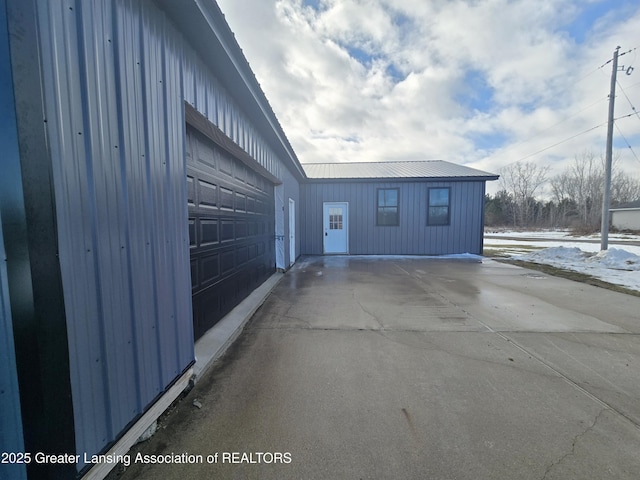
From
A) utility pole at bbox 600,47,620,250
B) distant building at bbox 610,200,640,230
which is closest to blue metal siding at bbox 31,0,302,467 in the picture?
utility pole at bbox 600,47,620,250

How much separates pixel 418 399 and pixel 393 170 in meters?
11.5

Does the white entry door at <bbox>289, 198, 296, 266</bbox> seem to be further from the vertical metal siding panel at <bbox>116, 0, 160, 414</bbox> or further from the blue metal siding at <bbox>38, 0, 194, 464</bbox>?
the vertical metal siding panel at <bbox>116, 0, 160, 414</bbox>

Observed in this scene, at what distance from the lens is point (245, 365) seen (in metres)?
2.63

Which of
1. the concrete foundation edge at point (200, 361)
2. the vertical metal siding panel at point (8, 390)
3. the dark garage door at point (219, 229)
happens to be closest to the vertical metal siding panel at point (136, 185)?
the concrete foundation edge at point (200, 361)

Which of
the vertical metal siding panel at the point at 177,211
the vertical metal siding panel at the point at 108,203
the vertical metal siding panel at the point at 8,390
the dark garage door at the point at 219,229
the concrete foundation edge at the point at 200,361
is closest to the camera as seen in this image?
the vertical metal siding panel at the point at 8,390

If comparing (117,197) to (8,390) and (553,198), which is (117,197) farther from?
(553,198)

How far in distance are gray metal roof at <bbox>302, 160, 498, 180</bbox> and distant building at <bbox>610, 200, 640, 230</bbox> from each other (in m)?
26.3

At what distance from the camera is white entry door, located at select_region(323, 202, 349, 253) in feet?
37.0

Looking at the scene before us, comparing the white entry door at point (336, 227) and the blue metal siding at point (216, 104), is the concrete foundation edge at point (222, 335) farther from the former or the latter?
the white entry door at point (336, 227)

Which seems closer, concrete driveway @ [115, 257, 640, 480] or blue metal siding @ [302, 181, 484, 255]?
concrete driveway @ [115, 257, 640, 480]

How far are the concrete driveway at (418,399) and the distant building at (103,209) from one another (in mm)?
532

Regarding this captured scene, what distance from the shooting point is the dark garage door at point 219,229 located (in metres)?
2.98

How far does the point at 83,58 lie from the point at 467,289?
20.9 feet

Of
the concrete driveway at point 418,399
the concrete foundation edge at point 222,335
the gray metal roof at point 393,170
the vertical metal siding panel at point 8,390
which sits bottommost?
the concrete driveway at point 418,399
